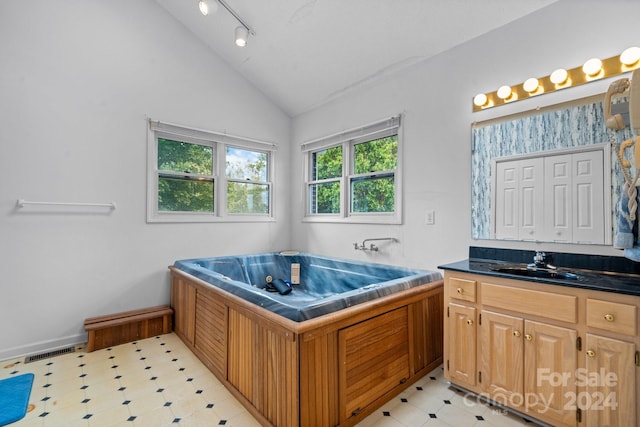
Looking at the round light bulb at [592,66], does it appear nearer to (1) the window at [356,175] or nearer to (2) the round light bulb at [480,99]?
(2) the round light bulb at [480,99]

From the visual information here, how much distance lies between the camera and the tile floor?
1.64m

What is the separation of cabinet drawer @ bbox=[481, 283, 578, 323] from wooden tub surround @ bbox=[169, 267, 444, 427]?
0.48 m

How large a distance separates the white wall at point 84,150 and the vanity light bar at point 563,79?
111 inches

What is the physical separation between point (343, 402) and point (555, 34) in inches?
103

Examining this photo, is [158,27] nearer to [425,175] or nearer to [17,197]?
[17,197]

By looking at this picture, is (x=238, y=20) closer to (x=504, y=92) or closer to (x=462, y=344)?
(x=504, y=92)

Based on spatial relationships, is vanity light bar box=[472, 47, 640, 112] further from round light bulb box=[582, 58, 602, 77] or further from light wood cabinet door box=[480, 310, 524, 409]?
light wood cabinet door box=[480, 310, 524, 409]

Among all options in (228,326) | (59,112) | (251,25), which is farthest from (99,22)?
(228,326)

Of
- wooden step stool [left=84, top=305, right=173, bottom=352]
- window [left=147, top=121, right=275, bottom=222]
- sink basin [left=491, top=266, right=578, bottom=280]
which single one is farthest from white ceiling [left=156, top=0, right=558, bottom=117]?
wooden step stool [left=84, top=305, right=173, bottom=352]

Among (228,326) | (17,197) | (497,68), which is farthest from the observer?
(17,197)

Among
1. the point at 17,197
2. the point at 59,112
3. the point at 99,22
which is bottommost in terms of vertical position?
the point at 17,197

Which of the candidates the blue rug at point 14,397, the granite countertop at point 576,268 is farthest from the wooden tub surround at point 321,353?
the blue rug at point 14,397

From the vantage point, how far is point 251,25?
2859 mm

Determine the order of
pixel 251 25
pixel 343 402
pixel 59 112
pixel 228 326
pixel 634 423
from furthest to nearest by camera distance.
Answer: pixel 251 25 → pixel 59 112 → pixel 228 326 → pixel 343 402 → pixel 634 423
